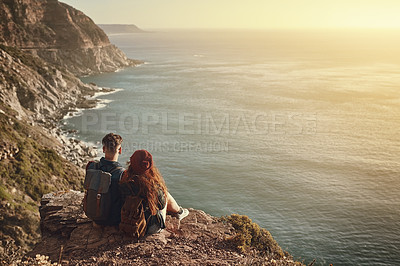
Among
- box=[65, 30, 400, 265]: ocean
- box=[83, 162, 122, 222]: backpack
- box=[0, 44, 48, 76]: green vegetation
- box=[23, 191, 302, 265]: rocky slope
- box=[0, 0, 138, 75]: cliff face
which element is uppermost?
box=[0, 0, 138, 75]: cliff face

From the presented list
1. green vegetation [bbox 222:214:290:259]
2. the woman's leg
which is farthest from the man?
green vegetation [bbox 222:214:290:259]

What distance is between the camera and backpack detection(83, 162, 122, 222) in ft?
24.7

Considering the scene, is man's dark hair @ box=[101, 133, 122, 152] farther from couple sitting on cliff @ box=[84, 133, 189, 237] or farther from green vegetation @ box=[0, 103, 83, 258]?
green vegetation @ box=[0, 103, 83, 258]

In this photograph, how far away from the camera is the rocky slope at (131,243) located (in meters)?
7.55

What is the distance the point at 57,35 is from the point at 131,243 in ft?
339

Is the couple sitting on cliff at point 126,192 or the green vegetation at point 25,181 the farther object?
the green vegetation at point 25,181

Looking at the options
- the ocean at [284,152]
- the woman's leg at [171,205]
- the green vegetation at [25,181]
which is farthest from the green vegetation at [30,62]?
the woman's leg at [171,205]

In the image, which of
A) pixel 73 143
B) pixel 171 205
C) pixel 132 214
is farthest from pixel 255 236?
pixel 73 143

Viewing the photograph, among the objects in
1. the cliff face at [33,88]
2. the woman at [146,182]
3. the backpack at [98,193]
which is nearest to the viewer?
the woman at [146,182]

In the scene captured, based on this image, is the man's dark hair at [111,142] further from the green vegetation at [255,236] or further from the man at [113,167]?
the green vegetation at [255,236]

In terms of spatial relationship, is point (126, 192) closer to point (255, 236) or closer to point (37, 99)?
point (255, 236)

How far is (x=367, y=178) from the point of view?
38.1 meters

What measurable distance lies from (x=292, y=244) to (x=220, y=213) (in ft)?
22.6

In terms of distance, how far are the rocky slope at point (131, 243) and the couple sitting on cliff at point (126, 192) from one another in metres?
0.42
